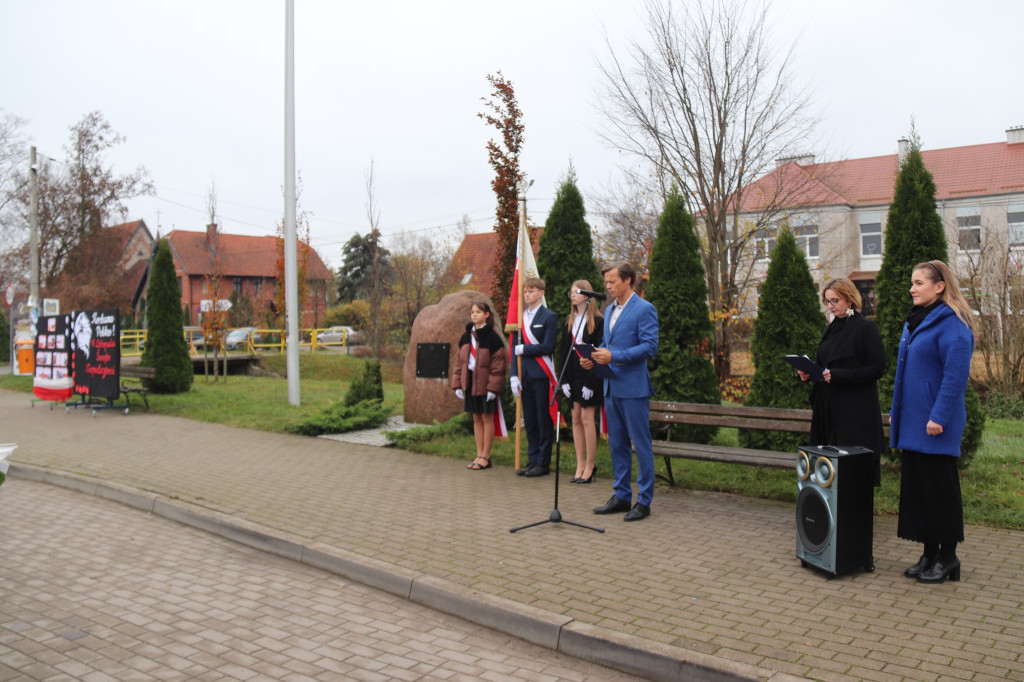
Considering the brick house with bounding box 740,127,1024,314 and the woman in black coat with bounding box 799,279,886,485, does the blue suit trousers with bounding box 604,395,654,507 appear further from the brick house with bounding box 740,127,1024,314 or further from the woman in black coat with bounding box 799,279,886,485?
the brick house with bounding box 740,127,1024,314

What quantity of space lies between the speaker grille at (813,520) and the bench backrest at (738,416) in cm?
160

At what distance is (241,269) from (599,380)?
221 feet

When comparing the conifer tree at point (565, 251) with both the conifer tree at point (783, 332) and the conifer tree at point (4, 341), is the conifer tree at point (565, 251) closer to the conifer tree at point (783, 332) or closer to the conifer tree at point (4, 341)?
the conifer tree at point (783, 332)

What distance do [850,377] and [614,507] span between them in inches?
90.8

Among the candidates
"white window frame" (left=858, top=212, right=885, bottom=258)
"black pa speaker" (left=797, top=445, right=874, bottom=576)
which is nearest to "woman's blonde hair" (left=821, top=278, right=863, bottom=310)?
"black pa speaker" (left=797, top=445, right=874, bottom=576)

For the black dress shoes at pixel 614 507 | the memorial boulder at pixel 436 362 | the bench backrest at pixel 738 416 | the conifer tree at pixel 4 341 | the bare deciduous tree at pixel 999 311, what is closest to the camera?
the black dress shoes at pixel 614 507

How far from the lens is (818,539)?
203 inches

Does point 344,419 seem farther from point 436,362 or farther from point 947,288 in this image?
point 947,288

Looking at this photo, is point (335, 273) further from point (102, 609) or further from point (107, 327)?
point (102, 609)

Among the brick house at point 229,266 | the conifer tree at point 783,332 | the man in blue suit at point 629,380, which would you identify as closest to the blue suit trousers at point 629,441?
the man in blue suit at point 629,380

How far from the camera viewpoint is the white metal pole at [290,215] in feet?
52.4

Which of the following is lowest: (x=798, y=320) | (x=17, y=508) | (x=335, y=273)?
(x=17, y=508)

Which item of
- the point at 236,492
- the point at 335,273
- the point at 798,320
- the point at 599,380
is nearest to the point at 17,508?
the point at 236,492

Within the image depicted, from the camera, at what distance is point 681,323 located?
9.33 m
